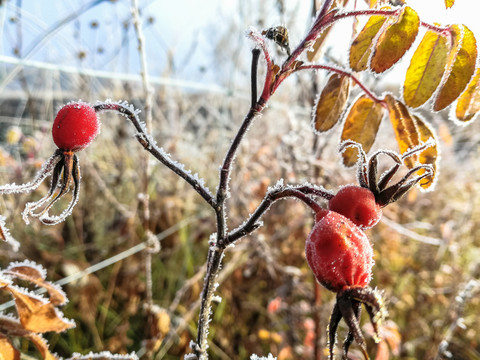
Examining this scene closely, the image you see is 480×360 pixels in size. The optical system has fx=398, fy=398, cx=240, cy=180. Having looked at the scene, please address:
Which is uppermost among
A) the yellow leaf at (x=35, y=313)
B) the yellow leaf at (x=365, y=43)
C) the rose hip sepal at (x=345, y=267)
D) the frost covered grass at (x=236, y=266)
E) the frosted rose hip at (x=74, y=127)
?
the yellow leaf at (x=365, y=43)

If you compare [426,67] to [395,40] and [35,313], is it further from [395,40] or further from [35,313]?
[35,313]

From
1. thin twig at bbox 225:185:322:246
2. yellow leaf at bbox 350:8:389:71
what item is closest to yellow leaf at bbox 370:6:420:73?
yellow leaf at bbox 350:8:389:71

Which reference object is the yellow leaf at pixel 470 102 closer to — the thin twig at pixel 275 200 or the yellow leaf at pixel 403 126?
the yellow leaf at pixel 403 126

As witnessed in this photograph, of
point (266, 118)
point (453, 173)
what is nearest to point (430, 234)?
point (453, 173)

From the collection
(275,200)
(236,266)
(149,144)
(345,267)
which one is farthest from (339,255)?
(236,266)

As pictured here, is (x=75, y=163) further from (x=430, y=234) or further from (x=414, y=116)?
(x=430, y=234)

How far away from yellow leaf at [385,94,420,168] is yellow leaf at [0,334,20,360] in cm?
71

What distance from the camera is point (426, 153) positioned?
0.68m

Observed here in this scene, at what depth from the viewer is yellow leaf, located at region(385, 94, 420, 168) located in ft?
2.29

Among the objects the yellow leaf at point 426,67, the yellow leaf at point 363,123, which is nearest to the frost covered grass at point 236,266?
the yellow leaf at point 363,123

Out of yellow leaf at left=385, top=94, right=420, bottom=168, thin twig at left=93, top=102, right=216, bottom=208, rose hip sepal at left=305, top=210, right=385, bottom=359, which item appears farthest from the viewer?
yellow leaf at left=385, top=94, right=420, bottom=168

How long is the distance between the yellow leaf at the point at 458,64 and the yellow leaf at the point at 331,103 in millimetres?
167

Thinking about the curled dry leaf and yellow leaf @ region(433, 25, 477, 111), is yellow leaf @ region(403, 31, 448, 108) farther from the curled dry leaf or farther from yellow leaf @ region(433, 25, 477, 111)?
the curled dry leaf

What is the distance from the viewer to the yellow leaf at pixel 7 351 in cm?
58
